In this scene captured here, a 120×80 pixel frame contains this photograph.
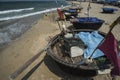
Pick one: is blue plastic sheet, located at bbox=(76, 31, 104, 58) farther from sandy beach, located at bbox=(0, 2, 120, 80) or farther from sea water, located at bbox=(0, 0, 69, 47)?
sea water, located at bbox=(0, 0, 69, 47)

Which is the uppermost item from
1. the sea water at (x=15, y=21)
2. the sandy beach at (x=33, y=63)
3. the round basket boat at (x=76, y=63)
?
the round basket boat at (x=76, y=63)

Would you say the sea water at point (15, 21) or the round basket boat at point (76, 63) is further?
the sea water at point (15, 21)

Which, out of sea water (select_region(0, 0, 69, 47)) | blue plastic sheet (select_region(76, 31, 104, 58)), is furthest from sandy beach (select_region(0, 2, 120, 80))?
sea water (select_region(0, 0, 69, 47))

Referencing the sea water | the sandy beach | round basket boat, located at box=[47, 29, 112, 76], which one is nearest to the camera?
round basket boat, located at box=[47, 29, 112, 76]

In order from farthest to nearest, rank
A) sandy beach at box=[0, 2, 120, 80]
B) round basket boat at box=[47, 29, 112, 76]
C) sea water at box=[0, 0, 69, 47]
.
Answer: sea water at box=[0, 0, 69, 47] < sandy beach at box=[0, 2, 120, 80] < round basket boat at box=[47, 29, 112, 76]

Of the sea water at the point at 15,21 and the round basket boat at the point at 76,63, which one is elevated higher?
the round basket boat at the point at 76,63

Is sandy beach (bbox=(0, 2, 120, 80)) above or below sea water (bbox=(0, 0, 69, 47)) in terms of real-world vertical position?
above

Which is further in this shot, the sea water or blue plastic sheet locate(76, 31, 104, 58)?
the sea water

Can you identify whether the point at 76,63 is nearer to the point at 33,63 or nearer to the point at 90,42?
the point at 90,42

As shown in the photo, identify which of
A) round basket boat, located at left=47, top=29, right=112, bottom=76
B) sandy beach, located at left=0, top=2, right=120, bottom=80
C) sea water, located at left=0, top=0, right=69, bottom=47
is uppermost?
round basket boat, located at left=47, top=29, right=112, bottom=76

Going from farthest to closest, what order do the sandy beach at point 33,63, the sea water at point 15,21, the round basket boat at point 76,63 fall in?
1. the sea water at point 15,21
2. the sandy beach at point 33,63
3. the round basket boat at point 76,63

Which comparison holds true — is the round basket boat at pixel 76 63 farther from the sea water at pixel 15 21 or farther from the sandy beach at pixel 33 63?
the sea water at pixel 15 21

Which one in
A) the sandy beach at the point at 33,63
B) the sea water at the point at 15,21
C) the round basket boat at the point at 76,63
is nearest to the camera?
the round basket boat at the point at 76,63

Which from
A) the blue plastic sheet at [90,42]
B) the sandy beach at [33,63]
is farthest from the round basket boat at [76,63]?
the sandy beach at [33,63]
